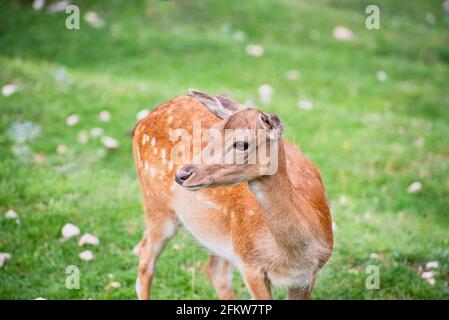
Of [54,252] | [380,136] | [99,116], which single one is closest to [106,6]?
[99,116]

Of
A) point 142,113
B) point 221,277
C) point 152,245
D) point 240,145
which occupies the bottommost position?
point 221,277

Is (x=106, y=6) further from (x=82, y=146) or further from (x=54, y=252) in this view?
(x=54, y=252)

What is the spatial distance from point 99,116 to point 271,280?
471 cm

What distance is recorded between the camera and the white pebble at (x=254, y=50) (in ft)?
38.1

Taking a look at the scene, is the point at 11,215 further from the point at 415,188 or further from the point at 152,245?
the point at 415,188

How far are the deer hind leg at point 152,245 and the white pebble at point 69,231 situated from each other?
106 centimetres

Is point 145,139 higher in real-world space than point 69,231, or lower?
higher

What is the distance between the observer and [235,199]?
4867 mm

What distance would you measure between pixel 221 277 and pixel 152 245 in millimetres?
641

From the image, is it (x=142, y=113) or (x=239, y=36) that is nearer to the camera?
(x=142, y=113)

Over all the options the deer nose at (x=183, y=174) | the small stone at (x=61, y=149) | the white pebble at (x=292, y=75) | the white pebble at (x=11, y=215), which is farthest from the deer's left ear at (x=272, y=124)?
the white pebble at (x=292, y=75)

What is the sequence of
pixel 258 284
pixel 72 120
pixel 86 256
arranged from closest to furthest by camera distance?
pixel 258 284 → pixel 86 256 → pixel 72 120

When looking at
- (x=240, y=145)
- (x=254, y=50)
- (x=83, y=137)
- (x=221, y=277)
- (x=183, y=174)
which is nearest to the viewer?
(x=183, y=174)

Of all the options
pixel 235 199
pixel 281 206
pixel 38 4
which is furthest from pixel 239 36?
pixel 281 206
